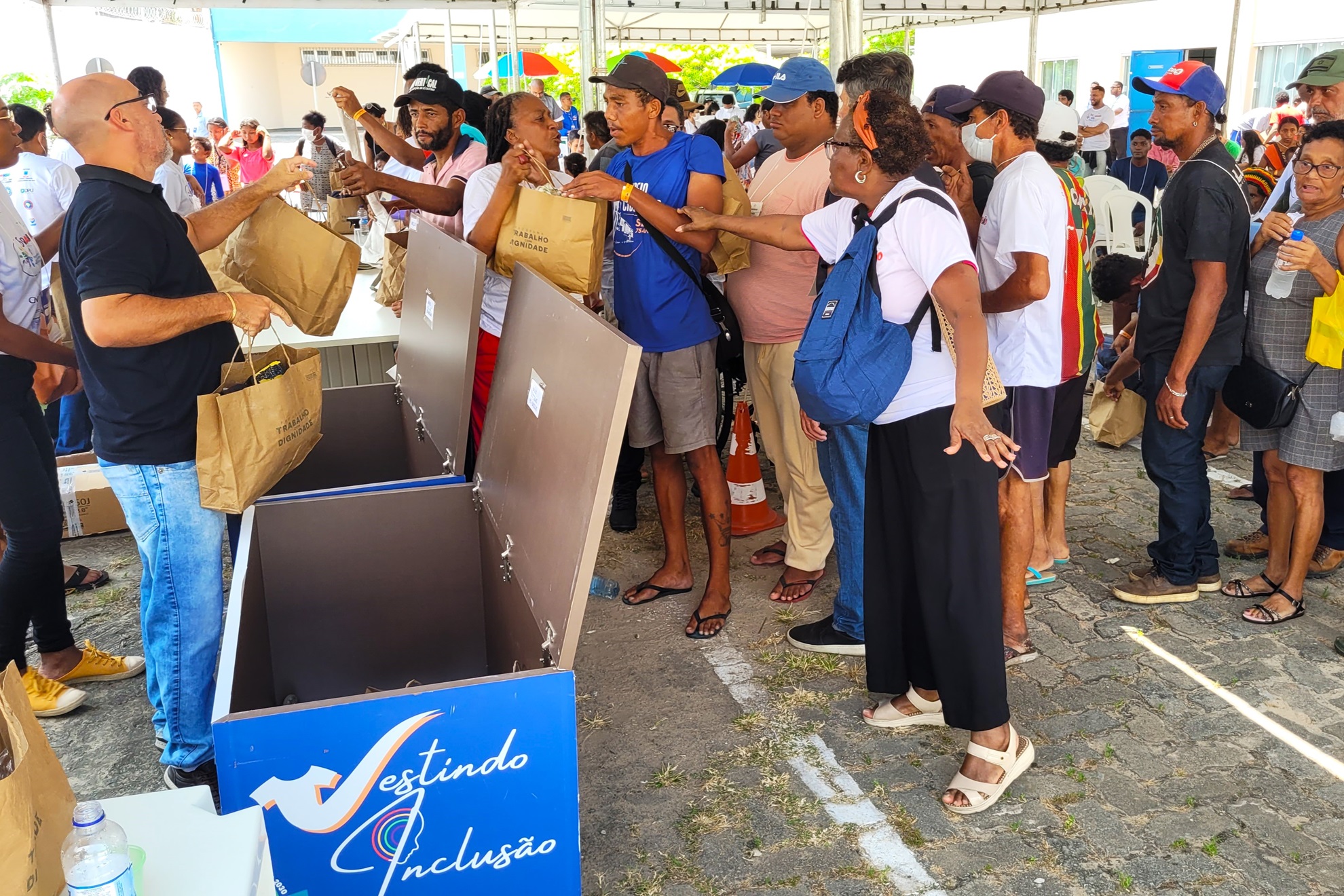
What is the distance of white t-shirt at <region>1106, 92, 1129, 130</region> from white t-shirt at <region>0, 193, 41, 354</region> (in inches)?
625

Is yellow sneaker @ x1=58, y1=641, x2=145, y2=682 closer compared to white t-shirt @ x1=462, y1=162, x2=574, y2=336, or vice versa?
yellow sneaker @ x1=58, y1=641, x2=145, y2=682

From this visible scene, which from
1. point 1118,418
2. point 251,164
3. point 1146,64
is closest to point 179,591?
point 1118,418

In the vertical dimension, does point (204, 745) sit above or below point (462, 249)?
below

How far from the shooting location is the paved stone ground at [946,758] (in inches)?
96.3

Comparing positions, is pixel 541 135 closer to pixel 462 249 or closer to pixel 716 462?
pixel 462 249

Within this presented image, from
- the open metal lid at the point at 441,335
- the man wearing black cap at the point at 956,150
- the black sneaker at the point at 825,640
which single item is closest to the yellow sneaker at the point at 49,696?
the open metal lid at the point at 441,335

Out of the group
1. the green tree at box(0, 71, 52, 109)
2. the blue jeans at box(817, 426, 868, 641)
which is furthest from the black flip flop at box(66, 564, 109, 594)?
the green tree at box(0, 71, 52, 109)

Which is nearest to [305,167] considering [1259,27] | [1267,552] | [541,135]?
[541,135]

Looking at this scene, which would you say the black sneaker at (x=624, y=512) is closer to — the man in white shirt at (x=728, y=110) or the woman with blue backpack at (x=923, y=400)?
the woman with blue backpack at (x=923, y=400)

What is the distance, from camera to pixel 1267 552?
4.18 metres

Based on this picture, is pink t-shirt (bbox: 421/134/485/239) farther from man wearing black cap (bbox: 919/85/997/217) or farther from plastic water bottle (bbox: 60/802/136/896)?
plastic water bottle (bbox: 60/802/136/896)

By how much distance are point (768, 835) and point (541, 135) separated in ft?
8.01

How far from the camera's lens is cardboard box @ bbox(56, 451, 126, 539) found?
467 centimetres

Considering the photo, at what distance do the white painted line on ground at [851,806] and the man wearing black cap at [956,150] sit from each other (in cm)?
182
